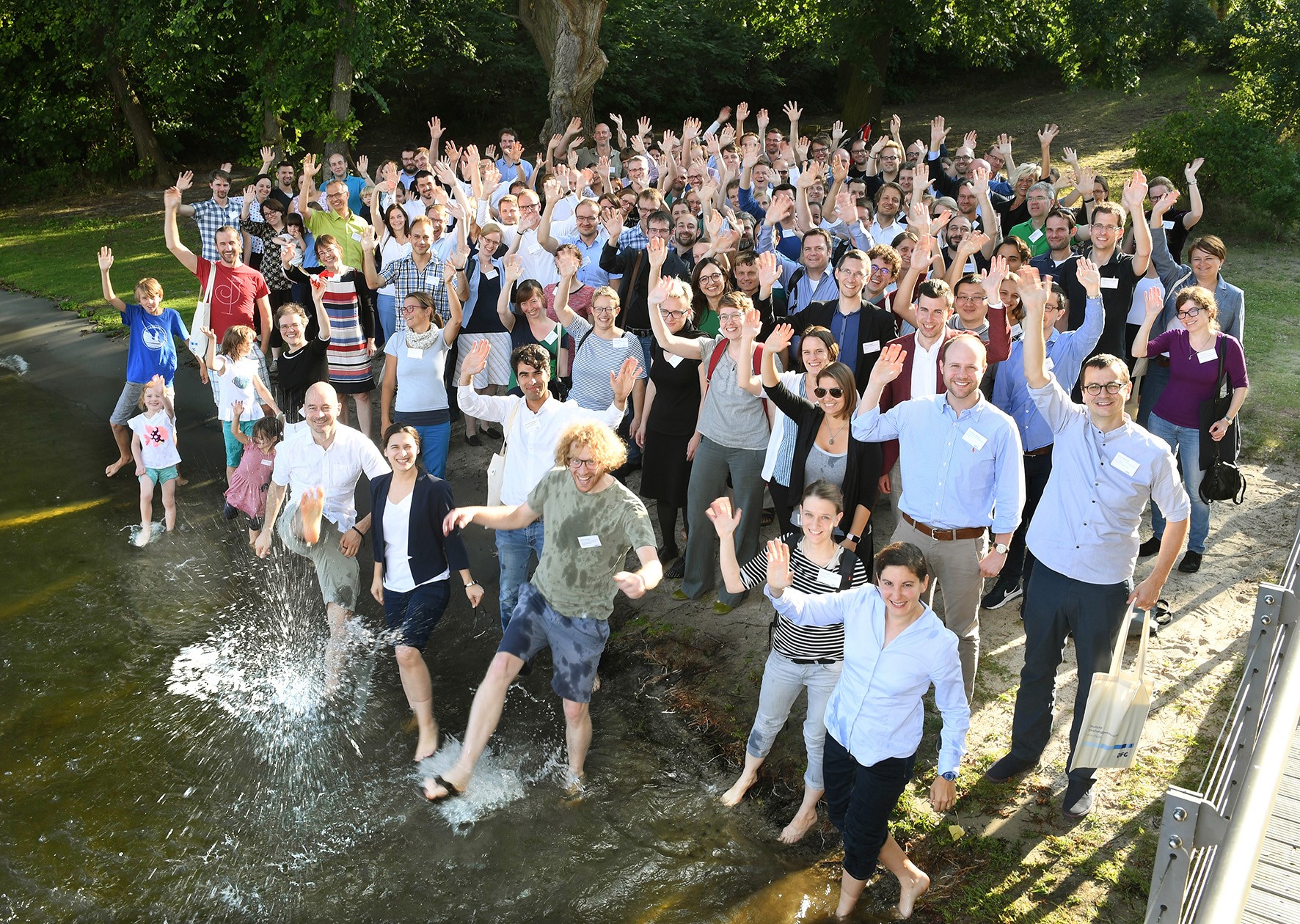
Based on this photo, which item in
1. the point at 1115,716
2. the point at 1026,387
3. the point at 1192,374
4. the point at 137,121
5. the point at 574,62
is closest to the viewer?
the point at 1115,716

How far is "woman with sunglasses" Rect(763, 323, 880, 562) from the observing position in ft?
18.3

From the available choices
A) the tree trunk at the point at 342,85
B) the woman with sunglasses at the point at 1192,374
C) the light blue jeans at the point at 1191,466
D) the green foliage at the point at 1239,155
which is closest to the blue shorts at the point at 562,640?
the woman with sunglasses at the point at 1192,374

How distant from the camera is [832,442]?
5.67 m

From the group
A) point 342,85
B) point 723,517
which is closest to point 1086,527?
point 723,517

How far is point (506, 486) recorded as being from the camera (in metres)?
6.19

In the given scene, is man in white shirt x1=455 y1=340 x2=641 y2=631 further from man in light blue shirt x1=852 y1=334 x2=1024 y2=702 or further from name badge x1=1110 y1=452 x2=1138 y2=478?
name badge x1=1110 y1=452 x2=1138 y2=478

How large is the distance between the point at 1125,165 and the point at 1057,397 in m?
16.1

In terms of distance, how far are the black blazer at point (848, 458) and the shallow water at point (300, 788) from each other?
1.59 meters

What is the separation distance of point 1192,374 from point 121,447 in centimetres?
875

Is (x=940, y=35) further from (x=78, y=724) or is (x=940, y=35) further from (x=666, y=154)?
(x=78, y=724)

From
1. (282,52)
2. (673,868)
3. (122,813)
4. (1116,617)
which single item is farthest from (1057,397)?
(282,52)

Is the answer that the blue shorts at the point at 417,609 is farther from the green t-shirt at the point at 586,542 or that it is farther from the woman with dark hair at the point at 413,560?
the green t-shirt at the point at 586,542

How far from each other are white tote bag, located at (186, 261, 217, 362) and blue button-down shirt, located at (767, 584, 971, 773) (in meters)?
7.01

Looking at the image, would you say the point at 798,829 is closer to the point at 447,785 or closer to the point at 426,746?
the point at 447,785
